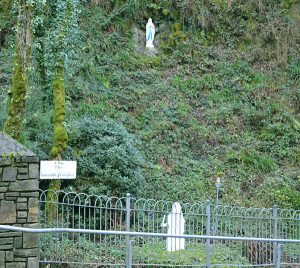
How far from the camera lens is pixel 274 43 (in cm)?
2111

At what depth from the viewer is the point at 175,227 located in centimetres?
1035

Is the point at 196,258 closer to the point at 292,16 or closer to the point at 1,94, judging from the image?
the point at 1,94

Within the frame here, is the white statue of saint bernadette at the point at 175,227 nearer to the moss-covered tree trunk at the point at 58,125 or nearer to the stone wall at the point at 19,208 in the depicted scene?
the moss-covered tree trunk at the point at 58,125

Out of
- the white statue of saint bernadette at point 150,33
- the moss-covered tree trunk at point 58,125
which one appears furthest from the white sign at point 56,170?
the white statue of saint bernadette at point 150,33

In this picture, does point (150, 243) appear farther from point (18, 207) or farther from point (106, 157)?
point (18, 207)

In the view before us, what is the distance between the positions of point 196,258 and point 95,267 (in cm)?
182

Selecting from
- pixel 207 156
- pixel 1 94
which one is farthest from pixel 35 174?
pixel 207 156

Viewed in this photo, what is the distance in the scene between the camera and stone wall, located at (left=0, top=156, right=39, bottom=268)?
8211 mm

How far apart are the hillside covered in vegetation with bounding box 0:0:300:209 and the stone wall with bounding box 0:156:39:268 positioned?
3065 millimetres

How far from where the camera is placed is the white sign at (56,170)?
10023 mm

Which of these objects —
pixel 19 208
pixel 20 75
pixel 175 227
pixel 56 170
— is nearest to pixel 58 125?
pixel 20 75

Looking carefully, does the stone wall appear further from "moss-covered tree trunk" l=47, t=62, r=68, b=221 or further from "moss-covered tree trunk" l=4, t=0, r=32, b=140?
"moss-covered tree trunk" l=47, t=62, r=68, b=221

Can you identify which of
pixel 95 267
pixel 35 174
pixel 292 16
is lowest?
pixel 95 267

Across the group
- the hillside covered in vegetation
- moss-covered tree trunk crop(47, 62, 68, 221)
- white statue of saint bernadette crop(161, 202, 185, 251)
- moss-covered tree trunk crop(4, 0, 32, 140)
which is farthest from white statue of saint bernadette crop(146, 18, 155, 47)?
white statue of saint bernadette crop(161, 202, 185, 251)
